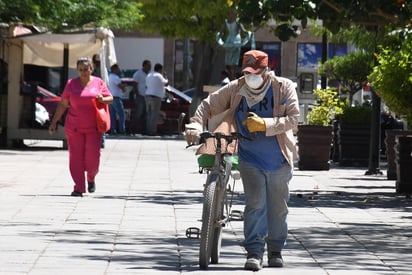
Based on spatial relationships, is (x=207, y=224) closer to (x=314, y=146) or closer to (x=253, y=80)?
(x=253, y=80)

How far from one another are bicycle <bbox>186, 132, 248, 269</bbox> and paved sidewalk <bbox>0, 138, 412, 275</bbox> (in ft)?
0.56

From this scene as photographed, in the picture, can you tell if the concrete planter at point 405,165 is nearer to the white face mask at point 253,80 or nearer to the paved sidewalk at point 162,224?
the paved sidewalk at point 162,224

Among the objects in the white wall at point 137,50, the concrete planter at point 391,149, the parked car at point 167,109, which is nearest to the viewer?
the concrete planter at point 391,149

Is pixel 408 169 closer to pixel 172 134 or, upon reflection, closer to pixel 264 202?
pixel 264 202

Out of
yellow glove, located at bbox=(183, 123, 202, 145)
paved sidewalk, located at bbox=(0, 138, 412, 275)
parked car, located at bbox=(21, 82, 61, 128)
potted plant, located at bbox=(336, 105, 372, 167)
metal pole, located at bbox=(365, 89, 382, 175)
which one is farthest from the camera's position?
parked car, located at bbox=(21, 82, 61, 128)

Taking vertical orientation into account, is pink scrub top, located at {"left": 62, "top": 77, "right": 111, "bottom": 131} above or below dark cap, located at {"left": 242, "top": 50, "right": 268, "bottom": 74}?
below

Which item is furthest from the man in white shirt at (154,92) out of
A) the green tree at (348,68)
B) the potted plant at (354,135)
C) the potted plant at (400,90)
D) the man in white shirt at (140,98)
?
the potted plant at (400,90)

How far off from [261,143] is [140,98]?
92.5 ft

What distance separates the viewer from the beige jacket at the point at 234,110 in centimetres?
1027

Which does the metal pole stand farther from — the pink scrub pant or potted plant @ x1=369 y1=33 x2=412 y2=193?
the pink scrub pant

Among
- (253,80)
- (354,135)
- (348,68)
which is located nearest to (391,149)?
(354,135)

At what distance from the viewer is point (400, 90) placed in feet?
60.5

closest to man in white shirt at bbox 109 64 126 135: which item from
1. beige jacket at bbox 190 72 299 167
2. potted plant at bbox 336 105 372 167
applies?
potted plant at bbox 336 105 372 167

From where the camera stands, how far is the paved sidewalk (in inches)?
410
